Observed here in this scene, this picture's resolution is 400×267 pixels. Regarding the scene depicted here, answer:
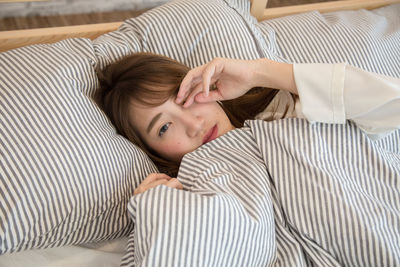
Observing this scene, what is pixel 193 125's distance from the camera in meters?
0.91

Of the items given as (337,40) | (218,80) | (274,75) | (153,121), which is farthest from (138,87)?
(337,40)

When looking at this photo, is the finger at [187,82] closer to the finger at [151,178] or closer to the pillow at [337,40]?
the finger at [151,178]

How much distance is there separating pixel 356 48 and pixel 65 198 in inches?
39.4

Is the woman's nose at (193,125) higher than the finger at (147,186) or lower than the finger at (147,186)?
higher

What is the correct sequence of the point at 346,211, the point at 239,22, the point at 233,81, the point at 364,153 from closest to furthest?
the point at 346,211 < the point at 364,153 < the point at 233,81 < the point at 239,22

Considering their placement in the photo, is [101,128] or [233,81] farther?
[233,81]

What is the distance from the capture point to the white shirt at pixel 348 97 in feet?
2.69

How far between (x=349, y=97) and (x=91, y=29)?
0.79 metres

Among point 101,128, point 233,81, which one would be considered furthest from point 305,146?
point 101,128

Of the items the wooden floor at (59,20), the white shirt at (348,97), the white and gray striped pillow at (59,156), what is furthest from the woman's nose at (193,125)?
the wooden floor at (59,20)

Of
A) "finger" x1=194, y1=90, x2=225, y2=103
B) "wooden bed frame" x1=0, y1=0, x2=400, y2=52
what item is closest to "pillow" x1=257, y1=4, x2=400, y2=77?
"wooden bed frame" x1=0, y1=0, x2=400, y2=52

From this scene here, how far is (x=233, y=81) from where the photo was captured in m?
0.98

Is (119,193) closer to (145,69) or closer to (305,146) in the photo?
(145,69)

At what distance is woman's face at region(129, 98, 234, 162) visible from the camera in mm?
911
